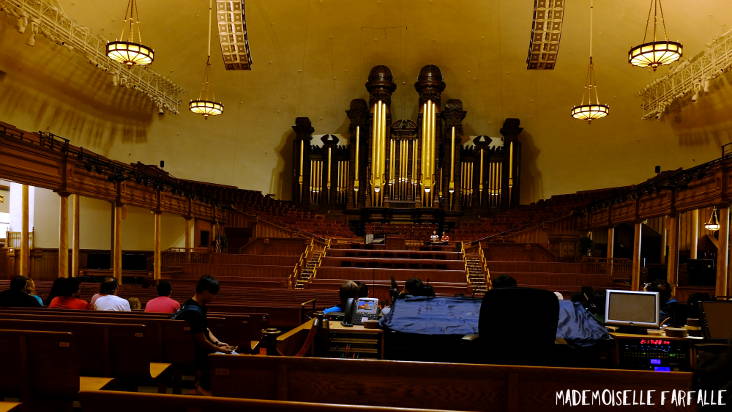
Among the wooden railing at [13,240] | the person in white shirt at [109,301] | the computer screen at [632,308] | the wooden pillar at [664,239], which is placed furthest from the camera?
the wooden pillar at [664,239]

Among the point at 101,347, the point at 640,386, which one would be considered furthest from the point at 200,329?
the point at 640,386

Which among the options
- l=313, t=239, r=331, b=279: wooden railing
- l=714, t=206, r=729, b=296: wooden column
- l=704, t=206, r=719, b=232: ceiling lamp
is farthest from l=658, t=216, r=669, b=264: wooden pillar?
l=313, t=239, r=331, b=279: wooden railing

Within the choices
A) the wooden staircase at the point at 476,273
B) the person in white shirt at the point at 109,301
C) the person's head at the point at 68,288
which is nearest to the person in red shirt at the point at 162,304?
the person in white shirt at the point at 109,301

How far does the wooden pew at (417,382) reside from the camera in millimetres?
2174

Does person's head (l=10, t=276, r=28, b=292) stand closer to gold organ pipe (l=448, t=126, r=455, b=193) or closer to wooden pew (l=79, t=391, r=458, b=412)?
wooden pew (l=79, t=391, r=458, b=412)

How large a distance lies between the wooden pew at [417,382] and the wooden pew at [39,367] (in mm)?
883

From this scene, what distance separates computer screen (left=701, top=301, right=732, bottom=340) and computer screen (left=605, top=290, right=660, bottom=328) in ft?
1.19

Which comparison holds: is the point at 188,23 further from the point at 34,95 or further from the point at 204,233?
the point at 204,233

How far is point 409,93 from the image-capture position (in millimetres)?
18250

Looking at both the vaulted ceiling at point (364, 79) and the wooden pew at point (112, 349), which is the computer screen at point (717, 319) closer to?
the wooden pew at point (112, 349)

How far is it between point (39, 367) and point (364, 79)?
16.0 meters

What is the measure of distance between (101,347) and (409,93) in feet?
53.1

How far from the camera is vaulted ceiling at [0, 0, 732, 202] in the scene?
11.7 meters

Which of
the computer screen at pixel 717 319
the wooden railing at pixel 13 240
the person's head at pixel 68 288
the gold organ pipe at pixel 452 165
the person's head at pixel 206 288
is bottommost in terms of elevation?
the wooden railing at pixel 13 240
